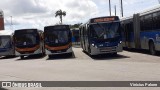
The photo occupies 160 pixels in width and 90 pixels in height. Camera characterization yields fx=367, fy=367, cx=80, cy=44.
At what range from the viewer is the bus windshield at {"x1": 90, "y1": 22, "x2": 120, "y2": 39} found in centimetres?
2573

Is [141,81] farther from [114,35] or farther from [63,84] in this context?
[114,35]

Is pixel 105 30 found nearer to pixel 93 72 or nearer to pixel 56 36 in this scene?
pixel 56 36

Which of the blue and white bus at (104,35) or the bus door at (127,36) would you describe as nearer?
the blue and white bus at (104,35)

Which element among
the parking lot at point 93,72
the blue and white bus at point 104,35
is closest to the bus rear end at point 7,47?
the blue and white bus at point 104,35

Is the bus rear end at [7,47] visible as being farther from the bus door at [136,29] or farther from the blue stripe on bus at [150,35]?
the blue stripe on bus at [150,35]

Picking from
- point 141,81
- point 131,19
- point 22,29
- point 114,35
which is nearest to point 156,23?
point 114,35

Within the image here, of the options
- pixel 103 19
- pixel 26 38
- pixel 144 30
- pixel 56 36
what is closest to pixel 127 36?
pixel 144 30

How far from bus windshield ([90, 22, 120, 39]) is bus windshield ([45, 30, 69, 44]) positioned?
5.06 m

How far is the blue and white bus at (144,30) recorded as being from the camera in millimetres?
23375

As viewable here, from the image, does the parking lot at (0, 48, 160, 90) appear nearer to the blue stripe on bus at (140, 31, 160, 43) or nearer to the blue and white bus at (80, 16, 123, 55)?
the blue stripe on bus at (140, 31, 160, 43)

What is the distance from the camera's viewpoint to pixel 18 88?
12.8m

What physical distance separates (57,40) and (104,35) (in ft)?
19.7

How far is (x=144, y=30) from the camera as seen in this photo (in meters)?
25.8

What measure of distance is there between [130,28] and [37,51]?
28.8 feet
